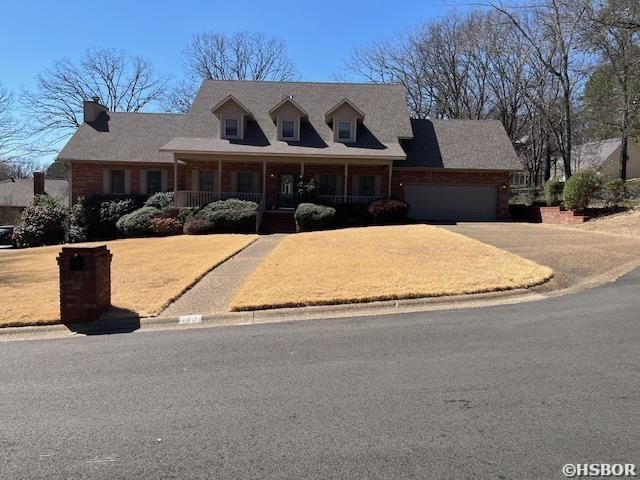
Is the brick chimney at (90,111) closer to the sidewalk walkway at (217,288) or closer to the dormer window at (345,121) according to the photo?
the dormer window at (345,121)

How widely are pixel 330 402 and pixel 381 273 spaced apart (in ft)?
19.9

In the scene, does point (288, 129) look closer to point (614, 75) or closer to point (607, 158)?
point (614, 75)

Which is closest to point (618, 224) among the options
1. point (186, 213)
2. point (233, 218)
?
point (233, 218)

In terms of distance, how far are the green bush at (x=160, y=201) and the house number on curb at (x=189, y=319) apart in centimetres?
1749

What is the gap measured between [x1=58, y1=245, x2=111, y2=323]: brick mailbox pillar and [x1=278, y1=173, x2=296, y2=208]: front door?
19.2 m

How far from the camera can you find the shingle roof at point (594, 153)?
3891 centimetres

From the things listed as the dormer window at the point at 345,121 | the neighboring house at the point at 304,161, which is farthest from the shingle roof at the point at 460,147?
the dormer window at the point at 345,121

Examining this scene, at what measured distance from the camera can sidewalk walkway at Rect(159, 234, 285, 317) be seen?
27.4ft

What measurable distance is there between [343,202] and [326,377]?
19.8 metres

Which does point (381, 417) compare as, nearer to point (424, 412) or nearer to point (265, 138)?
point (424, 412)

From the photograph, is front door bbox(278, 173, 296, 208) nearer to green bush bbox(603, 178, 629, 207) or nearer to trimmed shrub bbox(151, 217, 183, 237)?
trimmed shrub bbox(151, 217, 183, 237)

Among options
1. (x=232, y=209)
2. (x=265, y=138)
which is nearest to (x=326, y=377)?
(x=232, y=209)

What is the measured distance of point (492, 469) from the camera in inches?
123

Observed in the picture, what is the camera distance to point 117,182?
2756 cm
